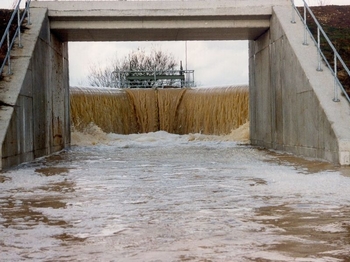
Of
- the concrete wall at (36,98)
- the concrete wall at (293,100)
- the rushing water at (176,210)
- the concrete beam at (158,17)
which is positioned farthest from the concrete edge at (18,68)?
the concrete wall at (293,100)

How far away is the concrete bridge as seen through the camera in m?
12.0

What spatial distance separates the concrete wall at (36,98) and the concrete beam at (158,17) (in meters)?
0.59

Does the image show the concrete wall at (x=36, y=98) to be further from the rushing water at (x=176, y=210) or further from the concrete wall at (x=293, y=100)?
Answer: the concrete wall at (x=293, y=100)

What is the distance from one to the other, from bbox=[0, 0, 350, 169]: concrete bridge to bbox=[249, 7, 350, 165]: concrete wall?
2 cm

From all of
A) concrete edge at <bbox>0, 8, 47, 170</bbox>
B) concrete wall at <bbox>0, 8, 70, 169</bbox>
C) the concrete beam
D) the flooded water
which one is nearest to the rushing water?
the flooded water

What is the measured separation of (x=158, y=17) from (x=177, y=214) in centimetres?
1120

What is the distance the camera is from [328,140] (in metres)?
11.5

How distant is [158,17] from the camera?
54.2 feet

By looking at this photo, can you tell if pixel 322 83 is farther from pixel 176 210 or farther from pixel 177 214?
pixel 177 214

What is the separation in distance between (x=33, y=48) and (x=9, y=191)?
663 centimetres

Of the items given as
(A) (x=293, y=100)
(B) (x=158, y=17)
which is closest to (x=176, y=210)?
(A) (x=293, y=100)

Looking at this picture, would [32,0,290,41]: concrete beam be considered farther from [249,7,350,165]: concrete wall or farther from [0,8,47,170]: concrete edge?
[0,8,47,170]: concrete edge

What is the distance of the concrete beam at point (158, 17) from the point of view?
53.2 ft

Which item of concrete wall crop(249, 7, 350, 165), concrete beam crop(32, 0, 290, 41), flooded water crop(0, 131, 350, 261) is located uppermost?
concrete beam crop(32, 0, 290, 41)
